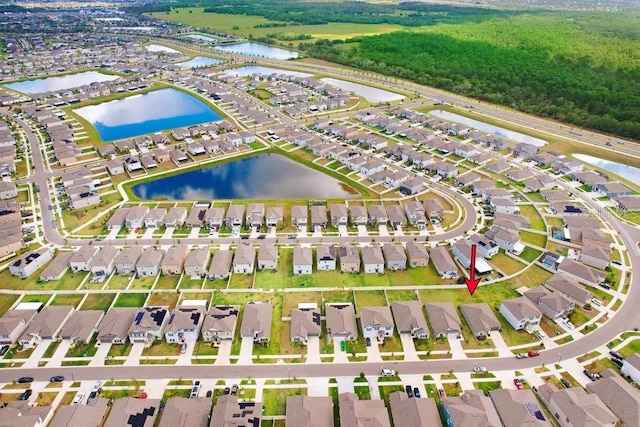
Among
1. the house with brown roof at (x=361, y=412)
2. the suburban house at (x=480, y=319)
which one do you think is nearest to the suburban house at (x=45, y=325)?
the house with brown roof at (x=361, y=412)

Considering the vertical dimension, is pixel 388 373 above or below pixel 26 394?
above

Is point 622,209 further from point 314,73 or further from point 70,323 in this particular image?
point 314,73

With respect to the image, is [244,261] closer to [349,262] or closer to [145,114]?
[349,262]

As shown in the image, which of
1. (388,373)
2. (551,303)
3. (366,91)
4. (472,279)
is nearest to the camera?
(388,373)

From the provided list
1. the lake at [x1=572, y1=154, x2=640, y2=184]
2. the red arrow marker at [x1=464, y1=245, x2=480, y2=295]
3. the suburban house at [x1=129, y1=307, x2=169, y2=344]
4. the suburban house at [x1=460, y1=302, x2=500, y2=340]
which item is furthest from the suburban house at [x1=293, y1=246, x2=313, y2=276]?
the lake at [x1=572, y1=154, x2=640, y2=184]

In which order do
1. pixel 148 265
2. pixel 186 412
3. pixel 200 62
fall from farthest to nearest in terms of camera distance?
pixel 200 62
pixel 148 265
pixel 186 412

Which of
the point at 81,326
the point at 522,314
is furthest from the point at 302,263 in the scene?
the point at 522,314

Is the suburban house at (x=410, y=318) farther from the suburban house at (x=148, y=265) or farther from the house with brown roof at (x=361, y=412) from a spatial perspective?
the suburban house at (x=148, y=265)

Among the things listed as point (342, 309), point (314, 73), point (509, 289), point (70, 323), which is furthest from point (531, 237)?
point (314, 73)
